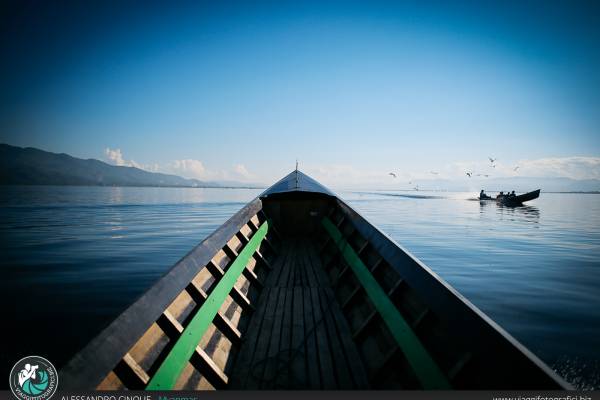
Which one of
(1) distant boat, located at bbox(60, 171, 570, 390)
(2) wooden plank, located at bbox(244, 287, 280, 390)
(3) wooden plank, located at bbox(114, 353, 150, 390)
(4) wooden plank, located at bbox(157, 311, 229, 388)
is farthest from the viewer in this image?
(2) wooden plank, located at bbox(244, 287, 280, 390)

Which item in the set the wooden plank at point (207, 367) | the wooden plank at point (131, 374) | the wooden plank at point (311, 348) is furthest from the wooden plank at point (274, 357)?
the wooden plank at point (131, 374)

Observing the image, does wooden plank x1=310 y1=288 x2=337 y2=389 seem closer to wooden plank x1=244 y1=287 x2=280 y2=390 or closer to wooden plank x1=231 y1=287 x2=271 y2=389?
wooden plank x1=244 y1=287 x2=280 y2=390

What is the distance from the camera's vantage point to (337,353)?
325 cm

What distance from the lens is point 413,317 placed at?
2.94 meters

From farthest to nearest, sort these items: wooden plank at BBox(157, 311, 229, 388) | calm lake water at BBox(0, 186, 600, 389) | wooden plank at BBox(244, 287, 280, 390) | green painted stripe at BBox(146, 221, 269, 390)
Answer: calm lake water at BBox(0, 186, 600, 389), wooden plank at BBox(244, 287, 280, 390), wooden plank at BBox(157, 311, 229, 388), green painted stripe at BBox(146, 221, 269, 390)

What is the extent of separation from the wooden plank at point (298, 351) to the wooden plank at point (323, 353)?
7.9 inches

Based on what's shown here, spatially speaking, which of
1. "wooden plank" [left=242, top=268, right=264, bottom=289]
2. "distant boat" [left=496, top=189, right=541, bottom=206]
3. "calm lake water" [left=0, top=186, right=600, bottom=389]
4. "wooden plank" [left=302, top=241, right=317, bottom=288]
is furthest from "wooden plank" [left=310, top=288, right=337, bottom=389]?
"distant boat" [left=496, top=189, right=541, bottom=206]

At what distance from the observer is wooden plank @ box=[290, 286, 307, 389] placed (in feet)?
9.25

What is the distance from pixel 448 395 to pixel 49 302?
333 inches

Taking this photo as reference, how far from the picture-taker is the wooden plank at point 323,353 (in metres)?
2.82

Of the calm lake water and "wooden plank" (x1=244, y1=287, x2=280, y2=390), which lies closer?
"wooden plank" (x1=244, y1=287, x2=280, y2=390)

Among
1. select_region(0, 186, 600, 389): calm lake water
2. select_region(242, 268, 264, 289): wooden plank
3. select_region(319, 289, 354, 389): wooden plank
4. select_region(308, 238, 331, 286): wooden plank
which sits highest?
select_region(242, 268, 264, 289): wooden plank

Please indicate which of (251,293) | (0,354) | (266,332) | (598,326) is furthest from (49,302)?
(598,326)

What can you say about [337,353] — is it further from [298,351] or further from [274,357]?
[274,357]
